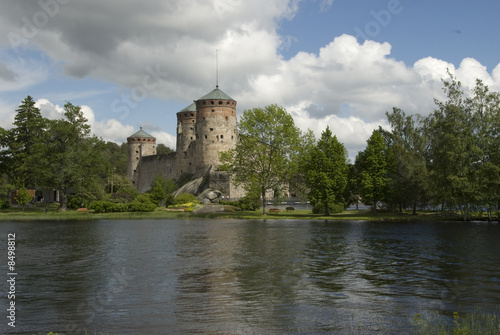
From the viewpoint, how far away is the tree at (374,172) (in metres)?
44.2

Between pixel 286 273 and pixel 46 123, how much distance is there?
51.1 m

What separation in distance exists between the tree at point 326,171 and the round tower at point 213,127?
27963 millimetres

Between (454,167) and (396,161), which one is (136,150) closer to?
(396,161)

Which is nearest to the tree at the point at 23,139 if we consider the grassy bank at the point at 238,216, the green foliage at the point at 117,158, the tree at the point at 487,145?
the grassy bank at the point at 238,216

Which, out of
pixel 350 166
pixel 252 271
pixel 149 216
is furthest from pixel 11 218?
pixel 252 271

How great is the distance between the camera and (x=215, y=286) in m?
13.3

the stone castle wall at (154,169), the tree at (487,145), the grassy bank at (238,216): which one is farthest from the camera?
the stone castle wall at (154,169)

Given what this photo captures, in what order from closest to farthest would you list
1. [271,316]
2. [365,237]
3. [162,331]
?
[162,331] → [271,316] → [365,237]

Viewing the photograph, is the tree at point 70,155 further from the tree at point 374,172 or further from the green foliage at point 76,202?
the tree at point 374,172

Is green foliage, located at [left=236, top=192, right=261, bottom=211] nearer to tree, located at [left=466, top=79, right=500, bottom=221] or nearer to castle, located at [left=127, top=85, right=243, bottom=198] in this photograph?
Result: castle, located at [left=127, top=85, right=243, bottom=198]

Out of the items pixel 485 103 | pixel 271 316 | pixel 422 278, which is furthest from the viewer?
pixel 485 103

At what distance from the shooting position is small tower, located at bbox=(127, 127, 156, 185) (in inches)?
3605

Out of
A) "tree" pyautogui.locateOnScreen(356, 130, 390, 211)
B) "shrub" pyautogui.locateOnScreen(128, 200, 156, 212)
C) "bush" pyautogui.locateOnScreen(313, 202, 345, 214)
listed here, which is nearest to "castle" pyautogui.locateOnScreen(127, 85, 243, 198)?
"shrub" pyautogui.locateOnScreen(128, 200, 156, 212)

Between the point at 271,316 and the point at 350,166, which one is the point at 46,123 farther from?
the point at 271,316
